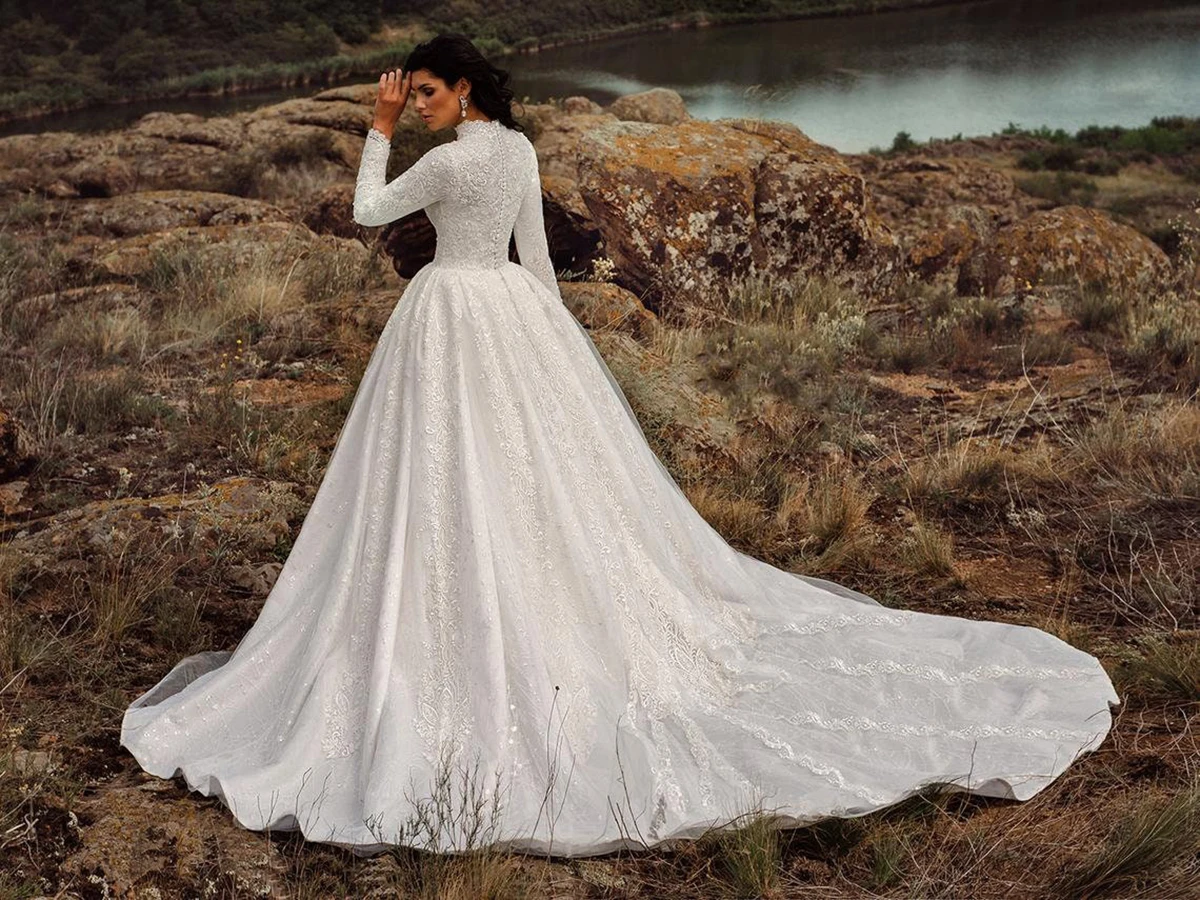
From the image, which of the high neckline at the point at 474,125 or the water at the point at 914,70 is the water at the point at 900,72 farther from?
the high neckline at the point at 474,125

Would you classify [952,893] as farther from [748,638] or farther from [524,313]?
[524,313]

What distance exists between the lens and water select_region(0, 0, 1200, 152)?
85.5ft

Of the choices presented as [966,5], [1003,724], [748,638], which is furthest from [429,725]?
[966,5]

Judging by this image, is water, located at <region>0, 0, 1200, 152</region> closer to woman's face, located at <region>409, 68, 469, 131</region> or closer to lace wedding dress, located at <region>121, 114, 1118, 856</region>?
woman's face, located at <region>409, 68, 469, 131</region>

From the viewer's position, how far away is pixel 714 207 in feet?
28.5

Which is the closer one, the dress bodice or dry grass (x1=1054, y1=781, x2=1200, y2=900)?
dry grass (x1=1054, y1=781, x2=1200, y2=900)

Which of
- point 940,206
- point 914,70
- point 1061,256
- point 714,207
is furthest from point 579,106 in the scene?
point 914,70

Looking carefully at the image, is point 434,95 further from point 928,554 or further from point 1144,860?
point 1144,860

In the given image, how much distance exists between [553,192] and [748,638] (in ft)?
15.4

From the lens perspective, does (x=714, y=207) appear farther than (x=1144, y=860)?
Yes

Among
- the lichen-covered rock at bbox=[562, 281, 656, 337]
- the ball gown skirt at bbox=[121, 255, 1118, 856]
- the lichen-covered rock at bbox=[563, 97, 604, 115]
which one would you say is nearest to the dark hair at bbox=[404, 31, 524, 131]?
the ball gown skirt at bbox=[121, 255, 1118, 856]

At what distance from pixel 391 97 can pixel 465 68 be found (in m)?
0.24

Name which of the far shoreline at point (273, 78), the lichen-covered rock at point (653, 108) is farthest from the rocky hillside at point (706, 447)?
the far shoreline at point (273, 78)

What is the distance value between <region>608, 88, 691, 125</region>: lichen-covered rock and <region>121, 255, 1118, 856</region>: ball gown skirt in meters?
11.5
